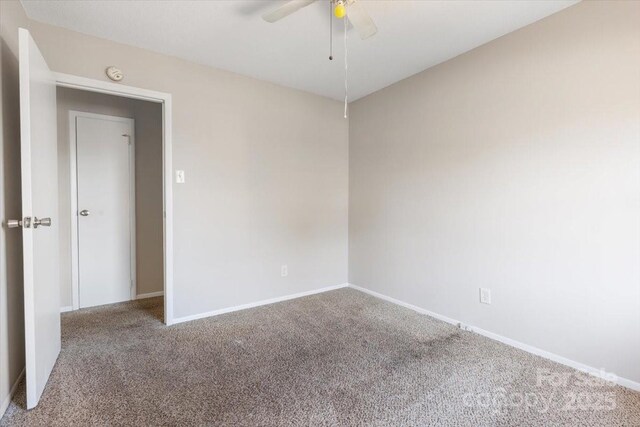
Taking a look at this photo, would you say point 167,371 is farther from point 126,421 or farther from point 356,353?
point 356,353

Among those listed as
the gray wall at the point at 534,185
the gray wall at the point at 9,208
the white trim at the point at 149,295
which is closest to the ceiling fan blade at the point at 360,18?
the gray wall at the point at 534,185

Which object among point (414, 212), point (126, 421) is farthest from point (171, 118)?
point (414, 212)

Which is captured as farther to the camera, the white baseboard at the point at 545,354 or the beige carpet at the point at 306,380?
the white baseboard at the point at 545,354

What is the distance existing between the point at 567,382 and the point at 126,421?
98.0 inches

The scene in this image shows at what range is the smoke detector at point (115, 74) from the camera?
2379 mm

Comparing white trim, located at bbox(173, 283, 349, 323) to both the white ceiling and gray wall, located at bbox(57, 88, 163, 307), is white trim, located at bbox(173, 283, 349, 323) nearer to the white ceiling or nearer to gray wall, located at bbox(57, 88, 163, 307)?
gray wall, located at bbox(57, 88, 163, 307)

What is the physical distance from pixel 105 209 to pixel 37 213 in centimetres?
177

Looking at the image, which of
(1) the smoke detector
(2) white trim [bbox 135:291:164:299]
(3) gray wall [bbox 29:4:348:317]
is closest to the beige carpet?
(3) gray wall [bbox 29:4:348:317]

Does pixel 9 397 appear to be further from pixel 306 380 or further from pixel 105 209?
pixel 105 209

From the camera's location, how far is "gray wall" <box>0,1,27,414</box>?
61.1 inches

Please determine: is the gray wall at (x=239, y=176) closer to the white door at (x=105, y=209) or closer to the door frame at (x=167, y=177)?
the door frame at (x=167, y=177)

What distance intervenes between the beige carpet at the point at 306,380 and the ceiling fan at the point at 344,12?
2111mm

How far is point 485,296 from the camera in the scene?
97.8 inches

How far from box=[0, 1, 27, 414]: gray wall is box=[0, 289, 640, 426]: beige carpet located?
236mm
